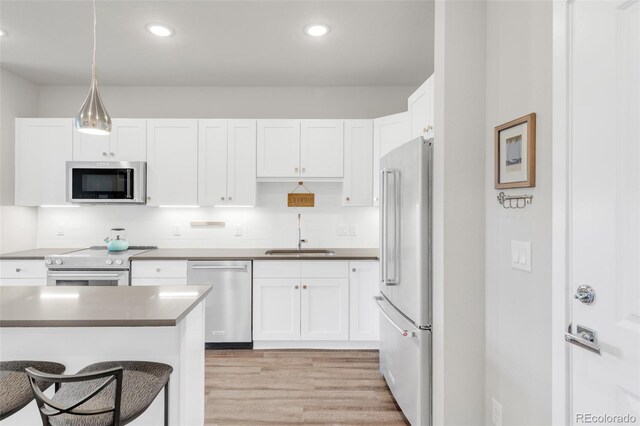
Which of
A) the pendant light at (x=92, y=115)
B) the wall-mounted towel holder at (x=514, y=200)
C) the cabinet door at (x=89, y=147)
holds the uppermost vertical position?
the cabinet door at (x=89, y=147)

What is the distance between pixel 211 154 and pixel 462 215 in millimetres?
→ 2650

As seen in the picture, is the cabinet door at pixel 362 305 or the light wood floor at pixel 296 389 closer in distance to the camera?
the light wood floor at pixel 296 389

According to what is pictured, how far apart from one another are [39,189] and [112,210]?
0.68 meters

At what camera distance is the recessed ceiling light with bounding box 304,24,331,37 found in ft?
8.51

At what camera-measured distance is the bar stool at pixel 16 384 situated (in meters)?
1.22

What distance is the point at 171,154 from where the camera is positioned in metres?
3.53

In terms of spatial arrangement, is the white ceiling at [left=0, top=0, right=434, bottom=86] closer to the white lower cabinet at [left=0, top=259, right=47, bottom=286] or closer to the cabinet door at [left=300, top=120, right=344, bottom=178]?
the cabinet door at [left=300, top=120, right=344, bottom=178]

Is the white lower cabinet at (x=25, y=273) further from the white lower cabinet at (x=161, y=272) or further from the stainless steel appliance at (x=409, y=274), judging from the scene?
the stainless steel appliance at (x=409, y=274)

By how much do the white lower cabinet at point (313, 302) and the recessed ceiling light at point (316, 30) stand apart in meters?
1.98

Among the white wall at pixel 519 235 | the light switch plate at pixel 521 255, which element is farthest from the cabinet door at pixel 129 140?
the light switch plate at pixel 521 255
